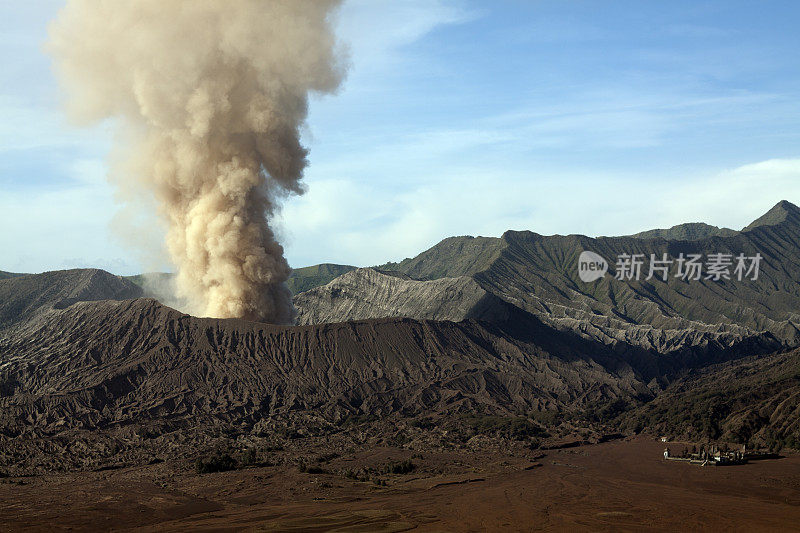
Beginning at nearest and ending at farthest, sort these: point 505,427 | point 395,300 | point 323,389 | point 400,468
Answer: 1. point 400,468
2. point 505,427
3. point 323,389
4. point 395,300

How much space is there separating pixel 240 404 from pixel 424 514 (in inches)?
1812

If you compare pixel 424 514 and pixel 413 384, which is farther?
pixel 413 384

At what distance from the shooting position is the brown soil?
165 ft

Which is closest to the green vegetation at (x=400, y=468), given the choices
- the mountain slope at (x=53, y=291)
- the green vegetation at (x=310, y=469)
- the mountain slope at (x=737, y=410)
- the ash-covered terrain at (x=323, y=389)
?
the green vegetation at (x=310, y=469)

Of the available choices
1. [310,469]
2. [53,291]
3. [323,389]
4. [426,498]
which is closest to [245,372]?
[323,389]

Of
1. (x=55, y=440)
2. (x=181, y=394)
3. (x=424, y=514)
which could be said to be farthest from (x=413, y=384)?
(x=424, y=514)

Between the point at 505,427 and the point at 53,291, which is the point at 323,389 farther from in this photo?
the point at 53,291

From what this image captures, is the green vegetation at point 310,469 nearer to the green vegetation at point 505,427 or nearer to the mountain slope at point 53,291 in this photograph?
the green vegetation at point 505,427

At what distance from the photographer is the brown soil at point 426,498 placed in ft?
165

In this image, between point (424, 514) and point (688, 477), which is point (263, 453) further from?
point (688, 477)

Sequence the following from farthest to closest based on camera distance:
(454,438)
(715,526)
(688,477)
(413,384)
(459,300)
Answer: (459,300) < (413,384) < (454,438) < (688,477) < (715,526)

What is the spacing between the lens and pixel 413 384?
358 ft

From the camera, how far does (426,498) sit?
59156 mm

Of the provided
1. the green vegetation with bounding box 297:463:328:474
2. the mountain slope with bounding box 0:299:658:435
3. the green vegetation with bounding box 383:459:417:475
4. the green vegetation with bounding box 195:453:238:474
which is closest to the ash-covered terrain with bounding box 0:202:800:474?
the mountain slope with bounding box 0:299:658:435
